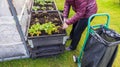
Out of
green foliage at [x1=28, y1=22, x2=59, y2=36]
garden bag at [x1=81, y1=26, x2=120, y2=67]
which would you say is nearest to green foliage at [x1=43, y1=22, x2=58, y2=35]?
green foliage at [x1=28, y1=22, x2=59, y2=36]

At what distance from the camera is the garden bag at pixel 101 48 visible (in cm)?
203

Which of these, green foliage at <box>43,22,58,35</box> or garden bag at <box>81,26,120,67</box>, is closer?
garden bag at <box>81,26,120,67</box>

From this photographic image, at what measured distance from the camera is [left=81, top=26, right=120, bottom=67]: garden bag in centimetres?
203

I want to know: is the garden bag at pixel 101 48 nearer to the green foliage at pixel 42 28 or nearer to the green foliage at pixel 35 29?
the green foliage at pixel 42 28

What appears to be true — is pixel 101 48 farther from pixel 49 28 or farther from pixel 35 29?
pixel 35 29

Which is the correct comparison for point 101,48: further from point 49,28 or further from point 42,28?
point 42,28

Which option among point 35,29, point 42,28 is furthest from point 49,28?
point 35,29

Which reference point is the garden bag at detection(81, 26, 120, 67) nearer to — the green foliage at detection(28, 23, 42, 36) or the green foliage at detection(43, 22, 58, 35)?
the green foliage at detection(43, 22, 58, 35)

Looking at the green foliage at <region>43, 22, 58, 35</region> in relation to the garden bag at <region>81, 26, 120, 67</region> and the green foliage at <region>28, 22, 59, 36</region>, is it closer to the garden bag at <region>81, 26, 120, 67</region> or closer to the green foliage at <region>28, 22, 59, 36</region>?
the green foliage at <region>28, 22, 59, 36</region>

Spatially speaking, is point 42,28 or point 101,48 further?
point 42,28

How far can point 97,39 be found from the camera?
2.08 metres

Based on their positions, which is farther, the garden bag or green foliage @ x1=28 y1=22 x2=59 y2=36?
green foliage @ x1=28 y1=22 x2=59 y2=36

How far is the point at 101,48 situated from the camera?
2051mm

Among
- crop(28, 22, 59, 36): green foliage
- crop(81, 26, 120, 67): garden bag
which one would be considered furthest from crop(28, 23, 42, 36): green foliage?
crop(81, 26, 120, 67): garden bag
